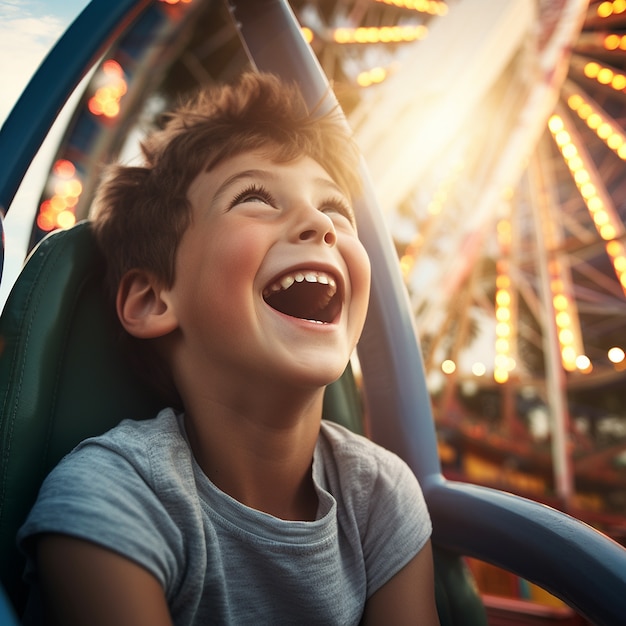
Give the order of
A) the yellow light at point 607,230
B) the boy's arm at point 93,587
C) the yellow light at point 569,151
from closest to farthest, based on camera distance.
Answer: the boy's arm at point 93,587 < the yellow light at point 607,230 < the yellow light at point 569,151

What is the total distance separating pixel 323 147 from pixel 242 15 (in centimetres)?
20

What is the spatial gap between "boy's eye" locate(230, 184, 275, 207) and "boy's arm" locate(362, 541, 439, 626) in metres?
0.29

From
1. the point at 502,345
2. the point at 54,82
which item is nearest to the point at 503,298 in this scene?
the point at 502,345

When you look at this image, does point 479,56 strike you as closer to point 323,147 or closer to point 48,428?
point 323,147

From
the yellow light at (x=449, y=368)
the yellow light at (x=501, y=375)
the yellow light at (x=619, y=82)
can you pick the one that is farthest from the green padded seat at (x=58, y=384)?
the yellow light at (x=619, y=82)

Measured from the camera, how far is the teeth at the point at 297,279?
411 mm

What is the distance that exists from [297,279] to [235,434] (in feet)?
0.39

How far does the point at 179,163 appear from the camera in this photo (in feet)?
1.58

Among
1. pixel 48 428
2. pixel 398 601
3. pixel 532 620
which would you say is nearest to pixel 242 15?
pixel 48 428

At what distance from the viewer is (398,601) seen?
0.45m

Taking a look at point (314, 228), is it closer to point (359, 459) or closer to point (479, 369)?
point (359, 459)

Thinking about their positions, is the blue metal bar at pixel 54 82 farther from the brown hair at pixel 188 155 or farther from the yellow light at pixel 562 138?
the yellow light at pixel 562 138

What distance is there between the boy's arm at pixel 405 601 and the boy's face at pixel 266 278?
168 millimetres

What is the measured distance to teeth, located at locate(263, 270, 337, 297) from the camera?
41cm
